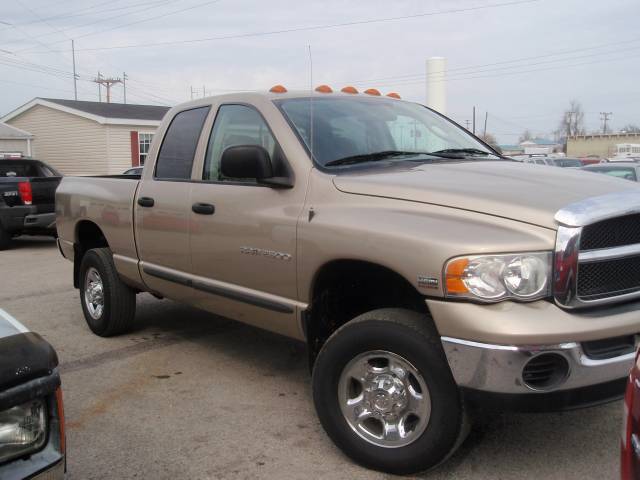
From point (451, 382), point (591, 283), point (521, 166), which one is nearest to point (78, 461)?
point (451, 382)

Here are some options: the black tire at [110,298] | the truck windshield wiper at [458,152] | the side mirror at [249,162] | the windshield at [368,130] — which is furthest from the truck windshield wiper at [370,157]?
the black tire at [110,298]

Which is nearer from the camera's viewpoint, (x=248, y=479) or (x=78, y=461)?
(x=248, y=479)

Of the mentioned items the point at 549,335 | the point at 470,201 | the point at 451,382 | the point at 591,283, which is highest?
the point at 470,201

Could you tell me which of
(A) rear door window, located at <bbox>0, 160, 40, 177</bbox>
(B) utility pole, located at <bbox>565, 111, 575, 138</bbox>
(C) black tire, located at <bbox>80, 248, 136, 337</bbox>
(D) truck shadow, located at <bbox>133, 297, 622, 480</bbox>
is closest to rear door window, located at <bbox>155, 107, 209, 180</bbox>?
(C) black tire, located at <bbox>80, 248, 136, 337</bbox>

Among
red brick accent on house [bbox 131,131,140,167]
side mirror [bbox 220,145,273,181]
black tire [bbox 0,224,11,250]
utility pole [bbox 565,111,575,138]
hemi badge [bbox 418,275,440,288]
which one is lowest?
black tire [bbox 0,224,11,250]

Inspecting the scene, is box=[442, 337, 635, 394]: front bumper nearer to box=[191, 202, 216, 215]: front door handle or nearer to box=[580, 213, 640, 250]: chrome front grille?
box=[580, 213, 640, 250]: chrome front grille

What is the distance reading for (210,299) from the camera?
4379 mm

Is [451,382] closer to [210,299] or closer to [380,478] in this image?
[380,478]

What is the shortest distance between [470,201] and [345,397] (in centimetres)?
117

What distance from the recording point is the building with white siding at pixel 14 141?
28.2 m

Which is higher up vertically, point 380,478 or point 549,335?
point 549,335

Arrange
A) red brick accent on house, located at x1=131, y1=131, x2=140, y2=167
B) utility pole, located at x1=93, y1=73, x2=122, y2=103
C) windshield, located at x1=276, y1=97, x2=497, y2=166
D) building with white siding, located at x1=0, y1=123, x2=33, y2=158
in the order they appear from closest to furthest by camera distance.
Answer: windshield, located at x1=276, y1=97, x2=497, y2=166 → red brick accent on house, located at x1=131, y1=131, x2=140, y2=167 → building with white siding, located at x1=0, y1=123, x2=33, y2=158 → utility pole, located at x1=93, y1=73, x2=122, y2=103

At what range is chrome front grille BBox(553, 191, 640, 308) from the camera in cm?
273

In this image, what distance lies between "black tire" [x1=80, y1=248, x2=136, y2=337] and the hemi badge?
11.0ft
